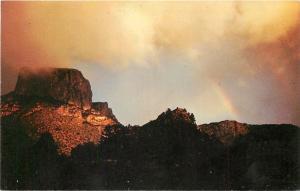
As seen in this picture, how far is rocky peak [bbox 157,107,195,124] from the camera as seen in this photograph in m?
21.9

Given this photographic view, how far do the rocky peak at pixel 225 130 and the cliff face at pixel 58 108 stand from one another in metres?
5.59

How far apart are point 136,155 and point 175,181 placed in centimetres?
243

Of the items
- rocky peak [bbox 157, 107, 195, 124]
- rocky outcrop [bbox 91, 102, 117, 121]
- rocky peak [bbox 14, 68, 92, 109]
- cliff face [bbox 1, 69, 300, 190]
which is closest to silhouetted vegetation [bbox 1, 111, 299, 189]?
cliff face [bbox 1, 69, 300, 190]

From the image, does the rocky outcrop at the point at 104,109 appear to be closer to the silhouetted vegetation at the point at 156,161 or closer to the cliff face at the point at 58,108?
the cliff face at the point at 58,108

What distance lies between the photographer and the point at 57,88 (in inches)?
1369

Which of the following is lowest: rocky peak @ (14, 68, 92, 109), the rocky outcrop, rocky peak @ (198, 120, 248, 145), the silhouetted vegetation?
the silhouetted vegetation

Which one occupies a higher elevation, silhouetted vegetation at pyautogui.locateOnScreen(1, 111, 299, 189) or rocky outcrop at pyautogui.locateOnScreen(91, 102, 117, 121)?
rocky outcrop at pyautogui.locateOnScreen(91, 102, 117, 121)

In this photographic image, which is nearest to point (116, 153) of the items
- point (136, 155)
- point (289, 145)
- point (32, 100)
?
point (136, 155)

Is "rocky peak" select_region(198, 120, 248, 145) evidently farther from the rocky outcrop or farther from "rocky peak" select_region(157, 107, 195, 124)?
the rocky outcrop

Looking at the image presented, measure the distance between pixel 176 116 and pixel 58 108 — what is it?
38.0ft

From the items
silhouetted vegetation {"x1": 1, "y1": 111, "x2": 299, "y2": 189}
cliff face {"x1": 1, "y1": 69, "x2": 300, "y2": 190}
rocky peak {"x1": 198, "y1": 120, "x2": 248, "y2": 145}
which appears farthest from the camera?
rocky peak {"x1": 198, "y1": 120, "x2": 248, "y2": 145}

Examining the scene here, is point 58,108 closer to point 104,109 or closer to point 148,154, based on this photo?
point 104,109

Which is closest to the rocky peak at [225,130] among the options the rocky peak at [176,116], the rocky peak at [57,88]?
the rocky peak at [176,116]

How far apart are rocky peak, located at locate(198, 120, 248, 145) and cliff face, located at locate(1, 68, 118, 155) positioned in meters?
5.59
